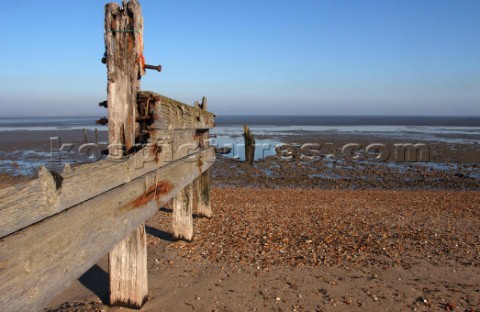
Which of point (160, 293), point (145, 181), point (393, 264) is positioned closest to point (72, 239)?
point (145, 181)

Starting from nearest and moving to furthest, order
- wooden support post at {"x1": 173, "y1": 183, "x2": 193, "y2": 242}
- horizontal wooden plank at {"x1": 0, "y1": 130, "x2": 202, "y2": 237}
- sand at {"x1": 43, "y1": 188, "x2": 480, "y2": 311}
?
horizontal wooden plank at {"x1": 0, "y1": 130, "x2": 202, "y2": 237}, sand at {"x1": 43, "y1": 188, "x2": 480, "y2": 311}, wooden support post at {"x1": 173, "y1": 183, "x2": 193, "y2": 242}

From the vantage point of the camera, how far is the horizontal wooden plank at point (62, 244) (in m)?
1.72

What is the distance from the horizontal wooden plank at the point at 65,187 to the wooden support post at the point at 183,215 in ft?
7.78

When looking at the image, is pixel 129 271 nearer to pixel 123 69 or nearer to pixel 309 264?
pixel 123 69

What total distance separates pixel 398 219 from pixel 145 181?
605 centimetres

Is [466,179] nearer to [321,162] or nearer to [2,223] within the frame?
[321,162]

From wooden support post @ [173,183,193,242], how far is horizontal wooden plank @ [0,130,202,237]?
2.37 meters

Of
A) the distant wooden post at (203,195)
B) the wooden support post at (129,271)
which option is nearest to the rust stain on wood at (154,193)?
the wooden support post at (129,271)

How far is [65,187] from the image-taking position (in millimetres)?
2121

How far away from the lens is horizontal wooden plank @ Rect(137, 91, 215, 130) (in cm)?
356

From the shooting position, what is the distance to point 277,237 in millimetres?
6406

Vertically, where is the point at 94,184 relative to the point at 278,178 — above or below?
above

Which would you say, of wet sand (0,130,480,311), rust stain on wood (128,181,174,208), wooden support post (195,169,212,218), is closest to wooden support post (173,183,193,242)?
wet sand (0,130,480,311)

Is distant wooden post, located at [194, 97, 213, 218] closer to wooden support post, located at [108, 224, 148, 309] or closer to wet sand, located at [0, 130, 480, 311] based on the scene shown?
wet sand, located at [0, 130, 480, 311]
